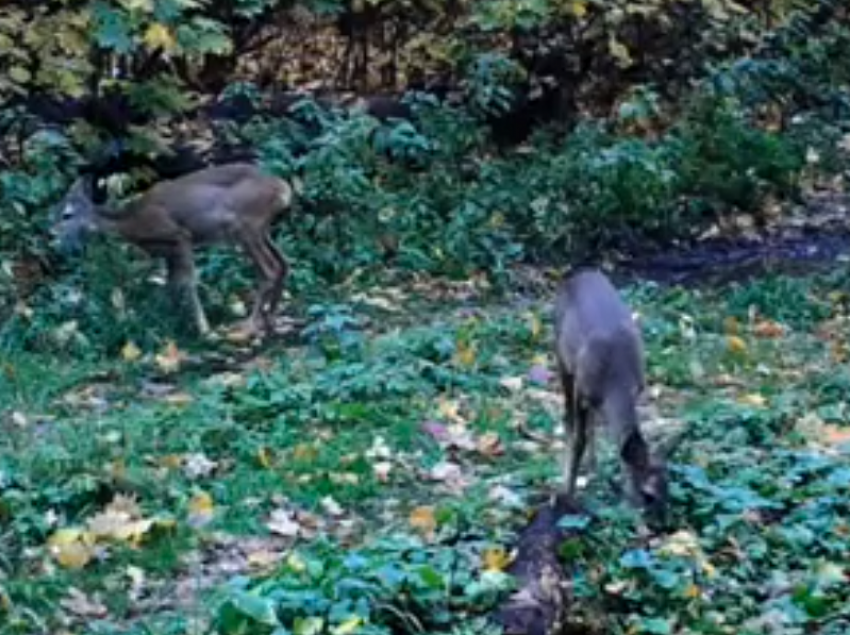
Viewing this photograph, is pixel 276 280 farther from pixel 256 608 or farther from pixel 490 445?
pixel 256 608

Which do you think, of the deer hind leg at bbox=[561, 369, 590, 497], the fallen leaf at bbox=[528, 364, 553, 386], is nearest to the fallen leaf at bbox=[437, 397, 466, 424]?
the fallen leaf at bbox=[528, 364, 553, 386]

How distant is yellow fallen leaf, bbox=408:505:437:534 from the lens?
756 cm

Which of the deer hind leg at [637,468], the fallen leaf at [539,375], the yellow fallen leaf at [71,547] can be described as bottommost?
the fallen leaf at [539,375]

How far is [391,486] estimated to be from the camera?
8484mm

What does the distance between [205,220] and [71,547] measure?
5.19 meters

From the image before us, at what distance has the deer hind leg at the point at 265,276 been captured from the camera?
1202 centimetres

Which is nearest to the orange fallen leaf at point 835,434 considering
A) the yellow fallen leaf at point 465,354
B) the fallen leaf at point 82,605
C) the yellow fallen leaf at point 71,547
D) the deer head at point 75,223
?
the yellow fallen leaf at point 465,354

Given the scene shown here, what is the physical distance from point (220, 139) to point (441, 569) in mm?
8106

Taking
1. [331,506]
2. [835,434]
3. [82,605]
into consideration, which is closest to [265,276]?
[331,506]

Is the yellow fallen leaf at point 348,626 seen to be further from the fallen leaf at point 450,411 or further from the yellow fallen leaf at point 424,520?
the fallen leaf at point 450,411

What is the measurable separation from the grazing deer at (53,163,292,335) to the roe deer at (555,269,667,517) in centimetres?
457

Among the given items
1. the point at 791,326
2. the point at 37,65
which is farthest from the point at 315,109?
the point at 791,326

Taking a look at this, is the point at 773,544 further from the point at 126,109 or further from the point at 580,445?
the point at 126,109

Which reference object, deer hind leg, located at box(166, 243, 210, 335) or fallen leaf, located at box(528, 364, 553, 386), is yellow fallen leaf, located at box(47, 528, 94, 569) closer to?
fallen leaf, located at box(528, 364, 553, 386)
